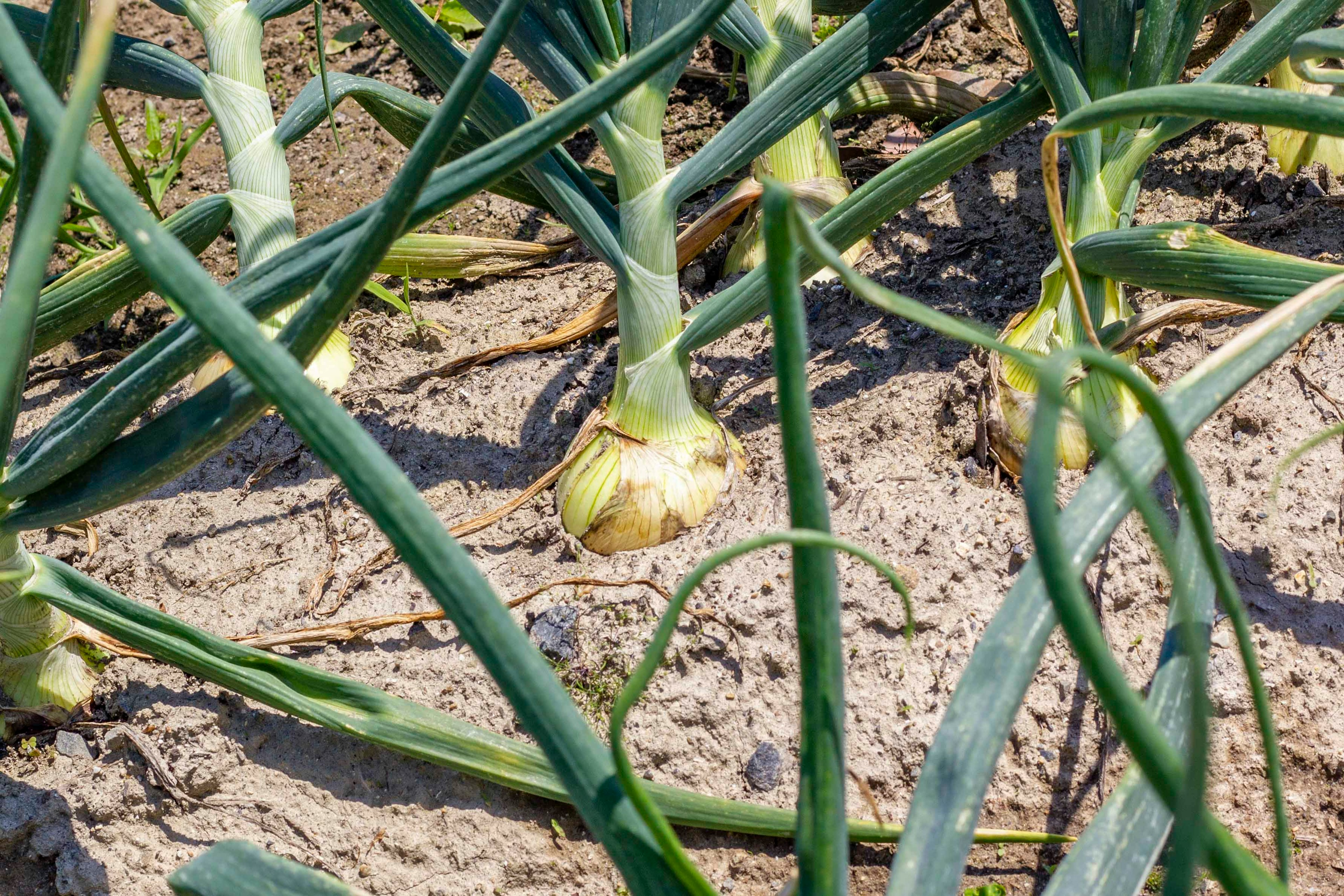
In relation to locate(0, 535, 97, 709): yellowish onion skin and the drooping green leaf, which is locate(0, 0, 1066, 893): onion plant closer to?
locate(0, 535, 97, 709): yellowish onion skin

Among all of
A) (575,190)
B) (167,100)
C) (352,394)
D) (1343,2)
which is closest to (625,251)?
(575,190)

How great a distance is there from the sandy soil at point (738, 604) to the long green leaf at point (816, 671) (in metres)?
0.49

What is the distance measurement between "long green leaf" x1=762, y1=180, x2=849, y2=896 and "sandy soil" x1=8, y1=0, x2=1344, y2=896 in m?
0.49

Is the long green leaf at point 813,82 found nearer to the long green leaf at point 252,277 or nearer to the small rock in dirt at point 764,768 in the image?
the long green leaf at point 252,277

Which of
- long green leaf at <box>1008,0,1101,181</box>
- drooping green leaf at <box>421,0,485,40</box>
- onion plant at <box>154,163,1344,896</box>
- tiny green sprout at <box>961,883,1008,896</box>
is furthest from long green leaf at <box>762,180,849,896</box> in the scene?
drooping green leaf at <box>421,0,485,40</box>

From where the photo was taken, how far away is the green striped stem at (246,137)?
4.34 feet

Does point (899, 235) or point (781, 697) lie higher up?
point (899, 235)

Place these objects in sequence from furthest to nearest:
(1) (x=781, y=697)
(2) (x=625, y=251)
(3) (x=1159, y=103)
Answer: (2) (x=625, y=251), (1) (x=781, y=697), (3) (x=1159, y=103)

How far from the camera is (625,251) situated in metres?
1.19

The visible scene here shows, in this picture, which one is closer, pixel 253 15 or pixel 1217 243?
pixel 1217 243

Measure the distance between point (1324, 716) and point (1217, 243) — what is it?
20.1 inches

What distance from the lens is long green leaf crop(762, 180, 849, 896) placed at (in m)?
0.51

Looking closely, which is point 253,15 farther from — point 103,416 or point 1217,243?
point 1217,243

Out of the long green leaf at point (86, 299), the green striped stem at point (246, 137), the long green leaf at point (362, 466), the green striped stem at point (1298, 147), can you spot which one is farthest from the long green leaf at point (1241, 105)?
the green striped stem at point (246, 137)
